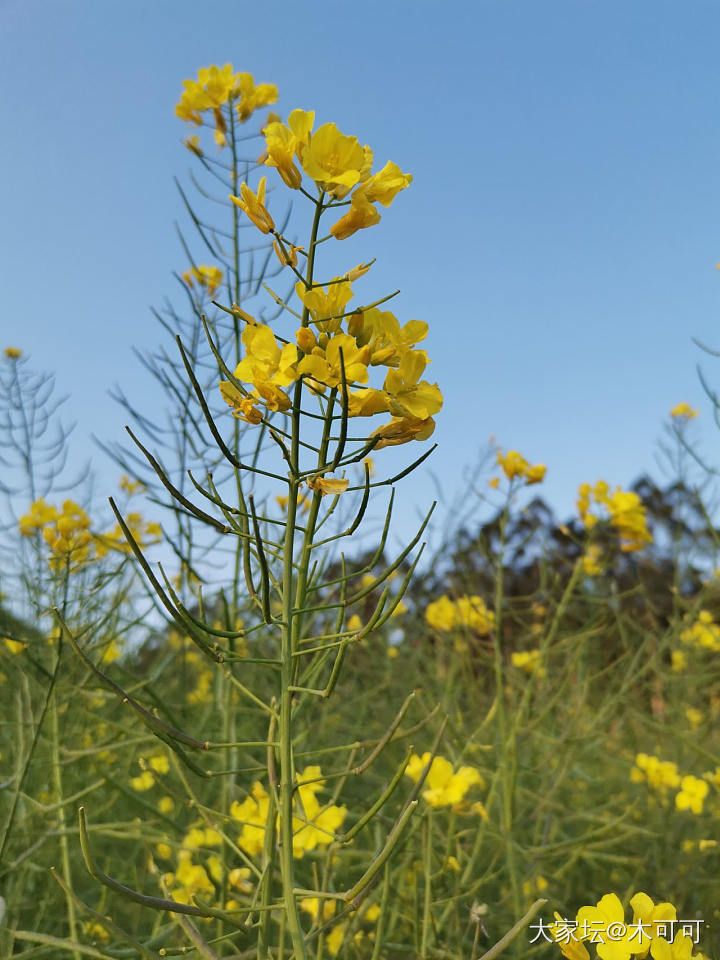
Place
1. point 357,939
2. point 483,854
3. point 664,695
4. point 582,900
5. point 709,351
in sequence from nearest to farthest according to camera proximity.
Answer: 1. point 357,939
2. point 709,351
3. point 483,854
4. point 582,900
5. point 664,695

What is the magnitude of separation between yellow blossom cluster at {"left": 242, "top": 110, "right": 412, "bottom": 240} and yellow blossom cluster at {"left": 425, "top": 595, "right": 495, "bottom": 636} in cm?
168

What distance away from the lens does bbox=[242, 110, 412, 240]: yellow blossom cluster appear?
0.84 meters

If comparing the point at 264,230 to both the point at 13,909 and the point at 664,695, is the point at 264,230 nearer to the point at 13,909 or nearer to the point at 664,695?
the point at 13,909

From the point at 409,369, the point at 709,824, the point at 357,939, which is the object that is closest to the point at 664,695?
the point at 709,824

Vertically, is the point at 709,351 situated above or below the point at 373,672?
above

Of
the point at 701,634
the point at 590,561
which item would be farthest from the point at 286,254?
the point at 701,634

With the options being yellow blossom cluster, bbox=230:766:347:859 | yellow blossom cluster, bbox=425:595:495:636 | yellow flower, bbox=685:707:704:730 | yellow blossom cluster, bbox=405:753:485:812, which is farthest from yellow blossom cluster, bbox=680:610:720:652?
yellow blossom cluster, bbox=230:766:347:859

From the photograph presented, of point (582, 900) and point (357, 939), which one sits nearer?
point (357, 939)

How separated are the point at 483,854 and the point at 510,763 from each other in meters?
0.79

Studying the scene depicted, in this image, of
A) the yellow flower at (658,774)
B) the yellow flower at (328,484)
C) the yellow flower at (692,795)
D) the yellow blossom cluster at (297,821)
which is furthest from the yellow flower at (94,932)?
the yellow flower at (658,774)

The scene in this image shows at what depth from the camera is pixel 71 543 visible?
1.84m

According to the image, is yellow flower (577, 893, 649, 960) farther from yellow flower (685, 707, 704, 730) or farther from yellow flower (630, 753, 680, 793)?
yellow flower (685, 707, 704, 730)

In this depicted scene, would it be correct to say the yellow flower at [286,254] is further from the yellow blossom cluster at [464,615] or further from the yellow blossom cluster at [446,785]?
the yellow blossom cluster at [464,615]

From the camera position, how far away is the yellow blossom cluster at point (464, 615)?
2573mm
